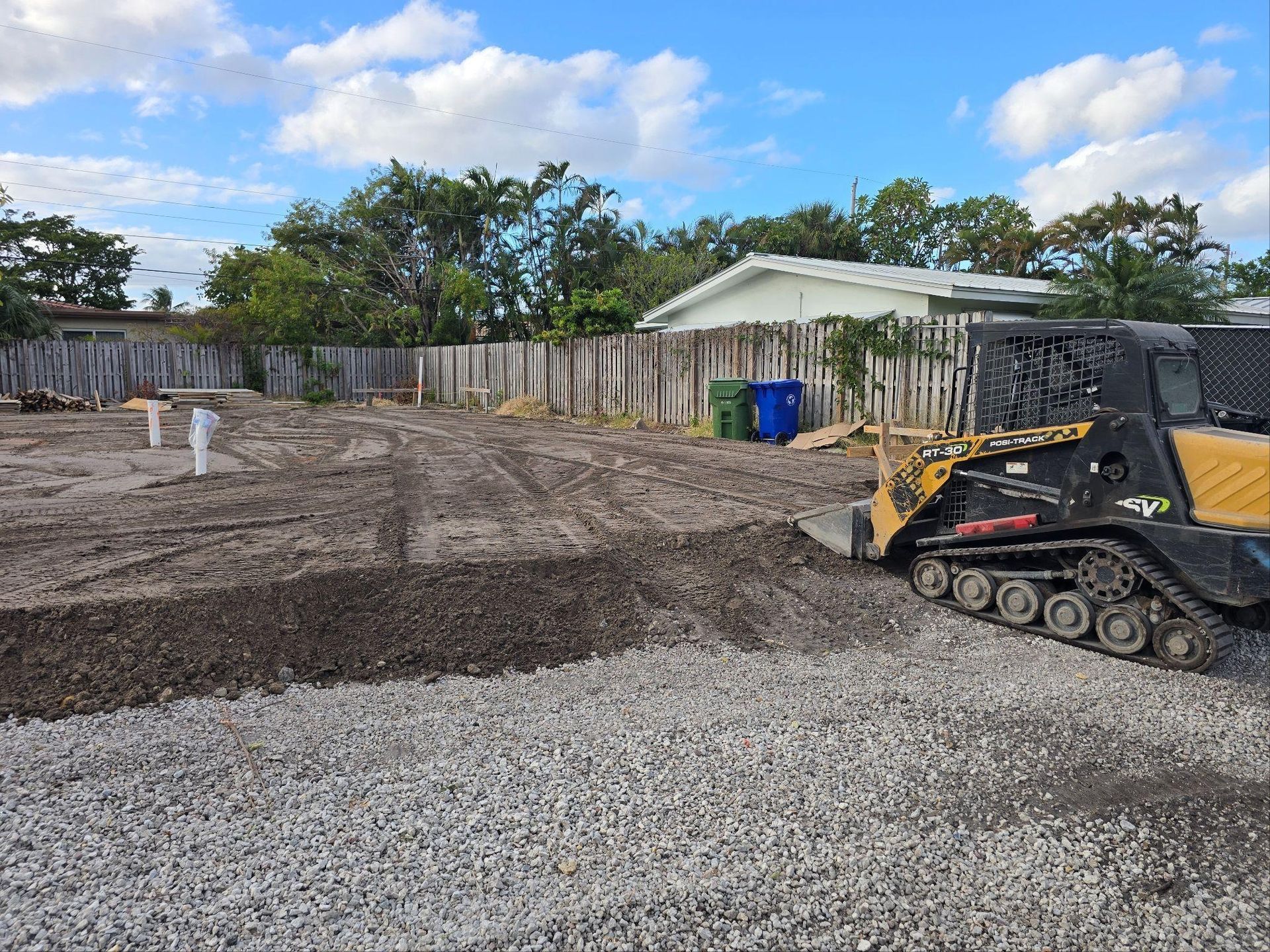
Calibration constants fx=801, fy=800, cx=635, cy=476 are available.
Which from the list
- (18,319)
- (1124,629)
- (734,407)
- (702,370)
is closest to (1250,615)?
(1124,629)

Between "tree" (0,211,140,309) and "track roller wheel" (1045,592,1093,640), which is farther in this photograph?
"tree" (0,211,140,309)

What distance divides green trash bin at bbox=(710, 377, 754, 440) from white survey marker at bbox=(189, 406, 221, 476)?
8827 mm

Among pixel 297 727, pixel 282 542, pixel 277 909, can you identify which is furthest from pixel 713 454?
pixel 277 909

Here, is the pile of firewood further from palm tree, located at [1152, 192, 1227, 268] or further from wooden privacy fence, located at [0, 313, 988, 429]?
palm tree, located at [1152, 192, 1227, 268]

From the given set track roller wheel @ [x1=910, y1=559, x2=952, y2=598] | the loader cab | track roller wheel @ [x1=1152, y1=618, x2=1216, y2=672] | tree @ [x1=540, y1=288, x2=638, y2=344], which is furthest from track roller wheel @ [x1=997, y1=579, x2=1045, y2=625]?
tree @ [x1=540, y1=288, x2=638, y2=344]

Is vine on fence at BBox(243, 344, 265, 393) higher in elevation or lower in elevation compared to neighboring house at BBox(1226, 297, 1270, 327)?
lower

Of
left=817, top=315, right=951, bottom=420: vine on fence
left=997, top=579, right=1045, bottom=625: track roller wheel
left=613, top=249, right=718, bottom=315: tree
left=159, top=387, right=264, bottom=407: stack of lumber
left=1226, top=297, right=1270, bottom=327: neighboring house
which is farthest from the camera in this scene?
left=613, top=249, right=718, bottom=315: tree

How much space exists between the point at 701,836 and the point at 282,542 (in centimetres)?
553

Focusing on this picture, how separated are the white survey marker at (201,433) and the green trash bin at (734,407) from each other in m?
8.83

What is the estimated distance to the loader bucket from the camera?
677 cm

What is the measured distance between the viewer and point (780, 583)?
640 centimetres

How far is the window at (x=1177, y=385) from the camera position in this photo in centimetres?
482

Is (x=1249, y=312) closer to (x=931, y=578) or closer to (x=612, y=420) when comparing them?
(x=612, y=420)

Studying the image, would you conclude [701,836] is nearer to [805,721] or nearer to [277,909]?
[805,721]
